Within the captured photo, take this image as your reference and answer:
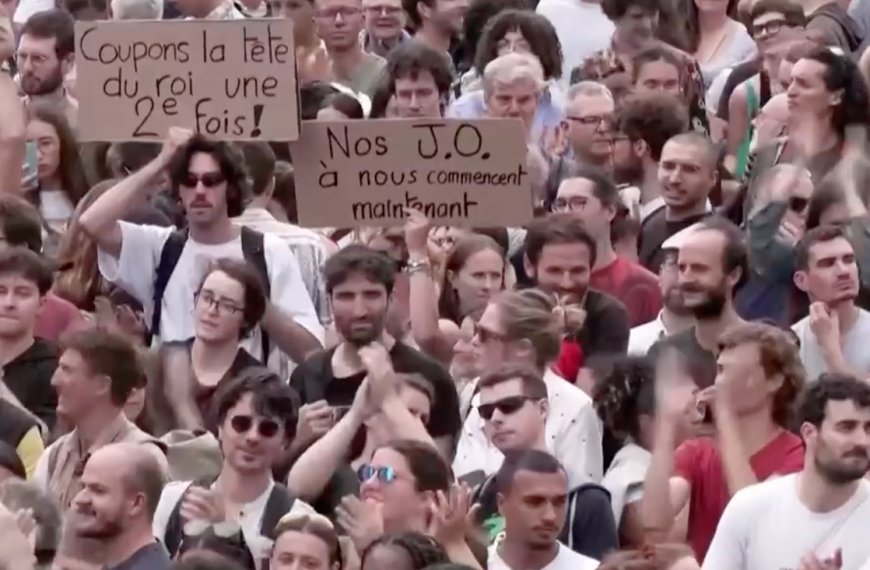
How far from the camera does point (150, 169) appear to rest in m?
11.6

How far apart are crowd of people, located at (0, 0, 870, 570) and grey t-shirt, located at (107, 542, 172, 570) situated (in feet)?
0.04

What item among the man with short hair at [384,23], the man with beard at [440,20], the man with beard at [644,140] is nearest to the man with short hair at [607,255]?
the man with beard at [644,140]

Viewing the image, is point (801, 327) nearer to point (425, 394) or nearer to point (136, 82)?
point (425, 394)

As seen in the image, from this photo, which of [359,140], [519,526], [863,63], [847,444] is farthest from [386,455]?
[863,63]

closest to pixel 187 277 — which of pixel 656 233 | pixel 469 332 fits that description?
pixel 469 332

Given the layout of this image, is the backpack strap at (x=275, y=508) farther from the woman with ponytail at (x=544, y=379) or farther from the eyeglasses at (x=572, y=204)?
the eyeglasses at (x=572, y=204)

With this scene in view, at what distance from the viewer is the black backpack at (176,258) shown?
37.5ft

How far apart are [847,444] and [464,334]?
2282 millimetres

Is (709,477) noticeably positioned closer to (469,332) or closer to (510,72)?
(469,332)

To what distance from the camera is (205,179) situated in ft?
37.5

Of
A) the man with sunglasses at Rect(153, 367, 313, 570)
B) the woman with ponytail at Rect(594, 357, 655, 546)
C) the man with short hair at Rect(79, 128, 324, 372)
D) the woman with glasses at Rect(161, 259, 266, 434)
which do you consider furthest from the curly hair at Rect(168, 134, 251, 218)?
the woman with ponytail at Rect(594, 357, 655, 546)

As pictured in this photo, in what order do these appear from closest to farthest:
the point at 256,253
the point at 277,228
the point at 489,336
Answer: the point at 489,336 < the point at 256,253 < the point at 277,228

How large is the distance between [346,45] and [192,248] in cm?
293

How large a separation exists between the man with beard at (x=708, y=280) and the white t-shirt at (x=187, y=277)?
48.2 inches
